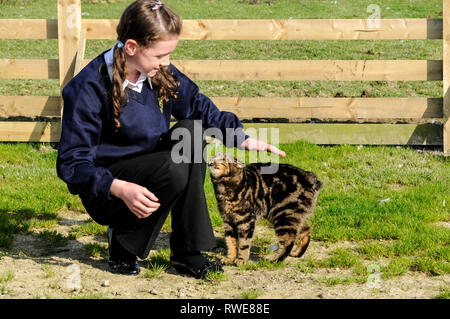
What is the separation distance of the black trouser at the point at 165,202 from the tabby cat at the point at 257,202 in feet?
1.28

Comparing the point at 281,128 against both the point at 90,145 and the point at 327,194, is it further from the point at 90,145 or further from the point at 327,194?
the point at 90,145

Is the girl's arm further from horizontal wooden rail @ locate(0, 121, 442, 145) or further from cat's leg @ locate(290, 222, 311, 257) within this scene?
horizontal wooden rail @ locate(0, 121, 442, 145)

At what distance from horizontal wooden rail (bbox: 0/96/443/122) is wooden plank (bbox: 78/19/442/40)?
2.52 feet

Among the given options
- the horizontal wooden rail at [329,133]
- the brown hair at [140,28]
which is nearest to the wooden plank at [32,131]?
the horizontal wooden rail at [329,133]

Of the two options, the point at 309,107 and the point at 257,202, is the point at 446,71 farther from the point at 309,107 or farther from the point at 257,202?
the point at 257,202

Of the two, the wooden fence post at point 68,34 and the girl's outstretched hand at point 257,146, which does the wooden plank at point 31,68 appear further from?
the girl's outstretched hand at point 257,146

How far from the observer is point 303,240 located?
4.82m

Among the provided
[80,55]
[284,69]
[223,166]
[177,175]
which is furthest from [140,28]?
[284,69]

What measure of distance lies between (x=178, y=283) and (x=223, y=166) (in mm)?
905

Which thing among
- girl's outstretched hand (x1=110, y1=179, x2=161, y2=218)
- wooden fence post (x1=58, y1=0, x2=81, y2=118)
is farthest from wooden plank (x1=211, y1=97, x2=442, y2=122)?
girl's outstretched hand (x1=110, y1=179, x2=161, y2=218)

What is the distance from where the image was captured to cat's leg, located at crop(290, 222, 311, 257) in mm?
4816

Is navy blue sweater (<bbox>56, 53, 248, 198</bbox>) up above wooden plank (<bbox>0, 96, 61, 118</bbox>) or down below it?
above

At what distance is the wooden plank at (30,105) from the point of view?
7691 mm
